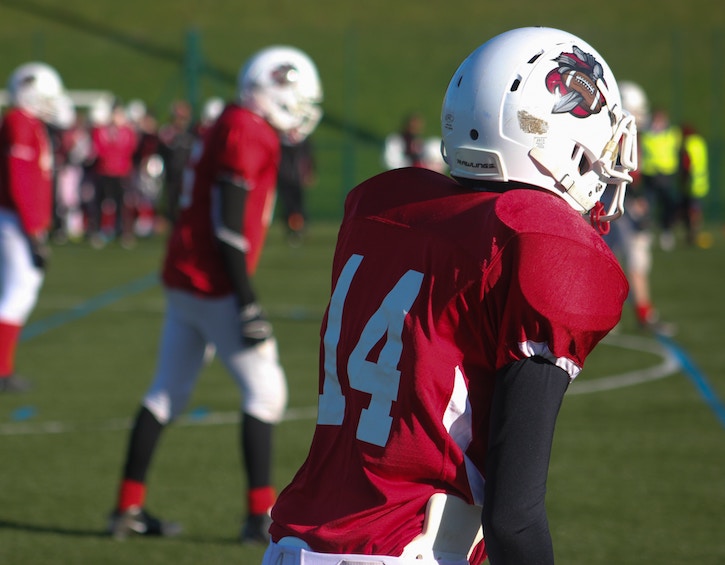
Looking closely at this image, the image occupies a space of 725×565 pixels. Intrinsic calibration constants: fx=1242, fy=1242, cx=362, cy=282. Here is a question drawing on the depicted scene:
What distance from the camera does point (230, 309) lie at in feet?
18.3

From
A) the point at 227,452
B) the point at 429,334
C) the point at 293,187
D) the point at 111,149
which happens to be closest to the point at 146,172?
the point at 111,149

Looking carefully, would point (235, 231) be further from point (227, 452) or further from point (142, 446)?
point (227, 452)

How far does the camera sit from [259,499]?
5.54m

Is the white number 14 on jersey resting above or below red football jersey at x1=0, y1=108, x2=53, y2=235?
above

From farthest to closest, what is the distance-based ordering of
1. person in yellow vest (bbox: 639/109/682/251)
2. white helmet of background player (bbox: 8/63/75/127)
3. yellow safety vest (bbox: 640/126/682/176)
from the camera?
yellow safety vest (bbox: 640/126/682/176), person in yellow vest (bbox: 639/109/682/251), white helmet of background player (bbox: 8/63/75/127)

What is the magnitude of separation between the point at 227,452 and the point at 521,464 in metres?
5.17

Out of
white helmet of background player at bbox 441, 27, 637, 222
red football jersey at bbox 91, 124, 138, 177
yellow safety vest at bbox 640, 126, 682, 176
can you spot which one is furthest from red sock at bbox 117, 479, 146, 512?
yellow safety vest at bbox 640, 126, 682, 176

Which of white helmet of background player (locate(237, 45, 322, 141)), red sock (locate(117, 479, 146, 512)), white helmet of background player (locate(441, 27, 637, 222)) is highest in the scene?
white helmet of background player (locate(441, 27, 637, 222))

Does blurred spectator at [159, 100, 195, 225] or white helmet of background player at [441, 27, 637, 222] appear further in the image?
blurred spectator at [159, 100, 195, 225]

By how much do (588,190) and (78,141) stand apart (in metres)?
21.0

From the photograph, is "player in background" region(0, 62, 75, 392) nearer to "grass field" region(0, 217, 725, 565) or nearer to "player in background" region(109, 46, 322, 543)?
"grass field" region(0, 217, 725, 565)

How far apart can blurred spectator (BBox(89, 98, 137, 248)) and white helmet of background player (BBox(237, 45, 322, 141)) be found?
15.5 m

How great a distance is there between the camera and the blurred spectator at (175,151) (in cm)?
2142

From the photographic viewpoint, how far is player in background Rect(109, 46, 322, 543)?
5555 mm
